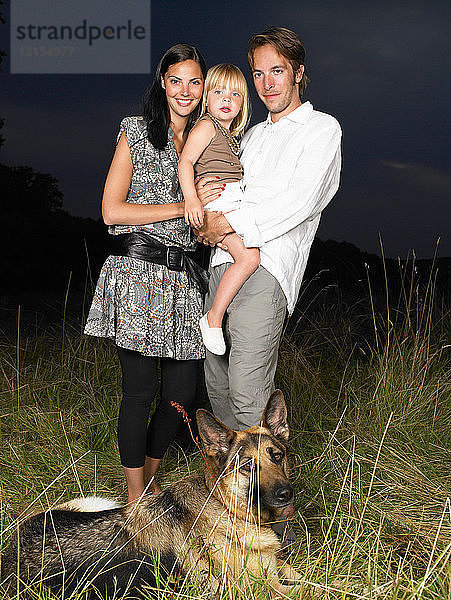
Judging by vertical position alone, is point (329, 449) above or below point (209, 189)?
below

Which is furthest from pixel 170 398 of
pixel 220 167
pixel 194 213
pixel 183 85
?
pixel 183 85

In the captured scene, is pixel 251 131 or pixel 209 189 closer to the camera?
pixel 209 189

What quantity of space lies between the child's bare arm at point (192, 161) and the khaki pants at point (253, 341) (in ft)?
1.49

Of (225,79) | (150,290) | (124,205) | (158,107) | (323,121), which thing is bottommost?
(150,290)

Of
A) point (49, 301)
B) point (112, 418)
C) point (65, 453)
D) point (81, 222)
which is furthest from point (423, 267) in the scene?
point (81, 222)

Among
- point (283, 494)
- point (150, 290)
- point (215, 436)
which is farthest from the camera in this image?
point (150, 290)

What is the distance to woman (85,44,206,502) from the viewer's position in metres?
3.18

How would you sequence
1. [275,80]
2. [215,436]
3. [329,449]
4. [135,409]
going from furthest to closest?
[329,449] → [135,409] → [275,80] → [215,436]

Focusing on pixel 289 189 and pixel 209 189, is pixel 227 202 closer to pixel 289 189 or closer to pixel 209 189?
pixel 209 189

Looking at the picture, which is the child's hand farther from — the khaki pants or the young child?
the khaki pants

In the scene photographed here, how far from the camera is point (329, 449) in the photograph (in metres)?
3.66

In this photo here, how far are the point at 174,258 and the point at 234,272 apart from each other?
0.44 meters

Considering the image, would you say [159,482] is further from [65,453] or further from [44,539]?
[44,539]

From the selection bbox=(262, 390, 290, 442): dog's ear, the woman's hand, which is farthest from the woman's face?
bbox=(262, 390, 290, 442): dog's ear
